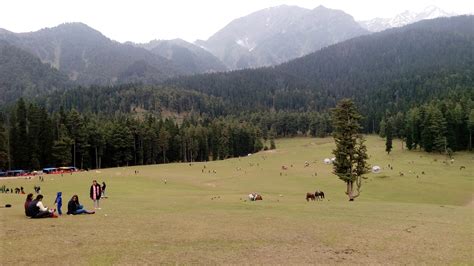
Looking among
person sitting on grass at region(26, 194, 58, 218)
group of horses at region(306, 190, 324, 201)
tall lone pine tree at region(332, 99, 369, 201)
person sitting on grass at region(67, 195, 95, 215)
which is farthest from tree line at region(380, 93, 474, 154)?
person sitting on grass at region(26, 194, 58, 218)

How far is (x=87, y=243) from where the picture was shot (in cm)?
2214

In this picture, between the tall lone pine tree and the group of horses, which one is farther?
the tall lone pine tree

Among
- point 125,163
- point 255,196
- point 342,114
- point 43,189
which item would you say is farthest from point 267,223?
point 125,163

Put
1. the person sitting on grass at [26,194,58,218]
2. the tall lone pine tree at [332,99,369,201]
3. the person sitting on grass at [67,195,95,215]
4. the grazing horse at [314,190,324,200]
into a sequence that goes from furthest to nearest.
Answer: the grazing horse at [314,190,324,200]
the tall lone pine tree at [332,99,369,201]
the person sitting on grass at [67,195,95,215]
the person sitting on grass at [26,194,58,218]

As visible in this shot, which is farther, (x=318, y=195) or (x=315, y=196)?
(x=318, y=195)

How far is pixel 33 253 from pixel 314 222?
63.6ft

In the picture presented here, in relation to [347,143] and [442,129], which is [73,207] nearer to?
[347,143]

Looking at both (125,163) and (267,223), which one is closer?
(267,223)

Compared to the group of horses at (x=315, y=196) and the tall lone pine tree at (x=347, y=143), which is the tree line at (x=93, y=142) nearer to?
the group of horses at (x=315, y=196)

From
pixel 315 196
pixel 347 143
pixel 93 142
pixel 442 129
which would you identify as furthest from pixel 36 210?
pixel 442 129

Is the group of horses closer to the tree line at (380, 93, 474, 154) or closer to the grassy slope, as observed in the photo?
the grassy slope

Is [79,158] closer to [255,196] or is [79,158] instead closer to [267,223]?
[255,196]

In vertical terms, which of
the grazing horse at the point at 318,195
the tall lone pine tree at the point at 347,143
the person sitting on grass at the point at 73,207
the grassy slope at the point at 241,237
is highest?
the tall lone pine tree at the point at 347,143

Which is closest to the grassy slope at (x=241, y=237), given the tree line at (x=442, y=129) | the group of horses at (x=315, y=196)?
the group of horses at (x=315, y=196)
